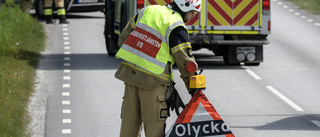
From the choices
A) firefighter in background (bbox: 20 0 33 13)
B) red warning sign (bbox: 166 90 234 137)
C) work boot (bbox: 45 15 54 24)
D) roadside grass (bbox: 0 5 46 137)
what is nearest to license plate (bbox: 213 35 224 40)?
roadside grass (bbox: 0 5 46 137)

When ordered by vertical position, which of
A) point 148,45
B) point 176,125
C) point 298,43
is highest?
point 148,45

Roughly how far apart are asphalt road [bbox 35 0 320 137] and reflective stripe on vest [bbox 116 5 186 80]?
3465mm

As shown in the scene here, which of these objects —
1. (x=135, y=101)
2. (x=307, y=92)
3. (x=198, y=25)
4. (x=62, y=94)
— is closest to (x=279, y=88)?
(x=307, y=92)

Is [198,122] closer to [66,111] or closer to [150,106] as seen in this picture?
[150,106]

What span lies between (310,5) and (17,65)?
54.6ft

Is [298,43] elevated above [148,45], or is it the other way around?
[148,45]

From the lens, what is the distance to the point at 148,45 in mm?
7719

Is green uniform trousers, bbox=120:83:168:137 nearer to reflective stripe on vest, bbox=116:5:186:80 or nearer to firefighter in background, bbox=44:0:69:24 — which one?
reflective stripe on vest, bbox=116:5:186:80

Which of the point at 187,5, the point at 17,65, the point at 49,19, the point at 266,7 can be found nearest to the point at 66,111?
the point at 17,65

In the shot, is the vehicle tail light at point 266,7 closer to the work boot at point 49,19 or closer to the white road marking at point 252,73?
the white road marking at point 252,73

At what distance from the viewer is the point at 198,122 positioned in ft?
25.0

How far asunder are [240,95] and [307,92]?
128 centimetres

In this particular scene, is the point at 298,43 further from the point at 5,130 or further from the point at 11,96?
the point at 5,130

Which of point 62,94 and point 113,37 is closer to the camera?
point 62,94
